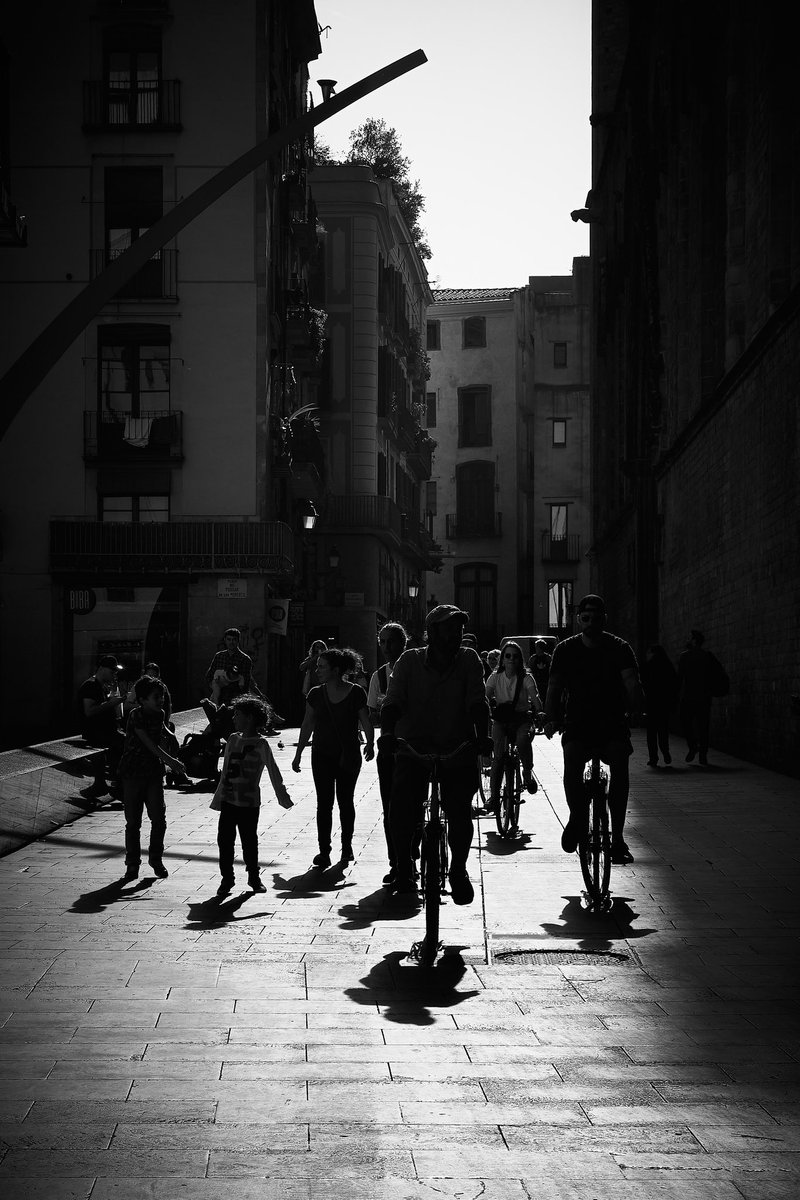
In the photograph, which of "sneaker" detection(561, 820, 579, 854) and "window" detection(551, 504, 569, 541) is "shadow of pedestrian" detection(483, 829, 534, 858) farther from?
"window" detection(551, 504, 569, 541)

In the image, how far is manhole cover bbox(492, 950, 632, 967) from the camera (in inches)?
309

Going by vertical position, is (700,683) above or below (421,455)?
below

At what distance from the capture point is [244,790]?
10344 mm

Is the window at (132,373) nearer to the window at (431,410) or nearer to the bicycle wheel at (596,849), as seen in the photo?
the bicycle wheel at (596,849)

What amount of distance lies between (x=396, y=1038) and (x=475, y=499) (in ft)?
222

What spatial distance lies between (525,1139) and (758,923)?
4.46m

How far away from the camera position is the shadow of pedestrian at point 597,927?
8508 millimetres

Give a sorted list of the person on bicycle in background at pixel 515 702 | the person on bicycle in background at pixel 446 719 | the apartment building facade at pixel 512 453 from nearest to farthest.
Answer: the person on bicycle in background at pixel 446 719, the person on bicycle in background at pixel 515 702, the apartment building facade at pixel 512 453

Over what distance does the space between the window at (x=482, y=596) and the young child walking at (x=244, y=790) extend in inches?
2431

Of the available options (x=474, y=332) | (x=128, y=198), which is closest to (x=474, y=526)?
(x=474, y=332)

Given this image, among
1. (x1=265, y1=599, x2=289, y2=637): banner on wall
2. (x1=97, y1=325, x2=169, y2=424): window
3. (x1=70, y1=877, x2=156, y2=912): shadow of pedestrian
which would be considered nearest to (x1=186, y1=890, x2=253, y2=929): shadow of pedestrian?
(x1=70, y1=877, x2=156, y2=912): shadow of pedestrian

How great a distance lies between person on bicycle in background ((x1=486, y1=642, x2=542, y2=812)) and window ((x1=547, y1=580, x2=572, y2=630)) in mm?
54910

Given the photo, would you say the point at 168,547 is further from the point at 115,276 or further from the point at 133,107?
the point at 115,276

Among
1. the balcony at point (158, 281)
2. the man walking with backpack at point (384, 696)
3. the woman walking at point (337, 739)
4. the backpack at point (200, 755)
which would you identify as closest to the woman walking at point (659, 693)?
the backpack at point (200, 755)
